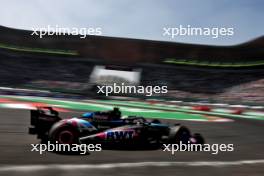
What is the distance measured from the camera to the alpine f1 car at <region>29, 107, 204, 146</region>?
790 centimetres

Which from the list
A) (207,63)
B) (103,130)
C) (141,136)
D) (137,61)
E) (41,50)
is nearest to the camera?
(103,130)

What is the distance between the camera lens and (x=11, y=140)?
8797mm

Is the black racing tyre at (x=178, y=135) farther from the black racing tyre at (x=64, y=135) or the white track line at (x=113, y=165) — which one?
the black racing tyre at (x=64, y=135)

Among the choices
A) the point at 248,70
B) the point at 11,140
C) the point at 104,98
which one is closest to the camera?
the point at 11,140

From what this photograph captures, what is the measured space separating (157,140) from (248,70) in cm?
3979

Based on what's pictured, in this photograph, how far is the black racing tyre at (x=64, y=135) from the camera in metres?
7.82

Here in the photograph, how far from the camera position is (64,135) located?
7.85m

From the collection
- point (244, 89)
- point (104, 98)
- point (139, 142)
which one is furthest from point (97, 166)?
point (244, 89)

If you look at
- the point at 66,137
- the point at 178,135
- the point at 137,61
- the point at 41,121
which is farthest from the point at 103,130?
the point at 137,61

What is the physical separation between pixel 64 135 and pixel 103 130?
3.67 ft

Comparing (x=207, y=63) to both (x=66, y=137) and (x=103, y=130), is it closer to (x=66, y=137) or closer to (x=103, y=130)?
(x=103, y=130)

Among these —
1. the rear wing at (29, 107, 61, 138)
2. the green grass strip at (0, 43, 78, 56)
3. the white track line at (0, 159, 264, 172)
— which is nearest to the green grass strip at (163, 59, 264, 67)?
the green grass strip at (0, 43, 78, 56)

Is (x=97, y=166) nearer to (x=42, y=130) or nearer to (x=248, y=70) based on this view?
(x=42, y=130)

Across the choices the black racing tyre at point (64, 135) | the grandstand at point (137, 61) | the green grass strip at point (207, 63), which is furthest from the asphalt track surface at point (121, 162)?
the green grass strip at point (207, 63)
